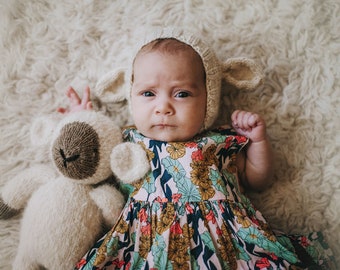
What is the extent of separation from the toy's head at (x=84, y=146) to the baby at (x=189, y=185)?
94 millimetres

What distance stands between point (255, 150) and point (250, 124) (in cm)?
9

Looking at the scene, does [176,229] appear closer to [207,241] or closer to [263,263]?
[207,241]

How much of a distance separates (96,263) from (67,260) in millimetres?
88

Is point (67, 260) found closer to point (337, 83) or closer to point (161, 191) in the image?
point (161, 191)

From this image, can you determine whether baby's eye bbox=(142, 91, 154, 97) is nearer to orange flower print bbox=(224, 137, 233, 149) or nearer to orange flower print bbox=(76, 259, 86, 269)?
orange flower print bbox=(224, 137, 233, 149)

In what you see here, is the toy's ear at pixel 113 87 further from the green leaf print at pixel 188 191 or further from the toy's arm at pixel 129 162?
the green leaf print at pixel 188 191

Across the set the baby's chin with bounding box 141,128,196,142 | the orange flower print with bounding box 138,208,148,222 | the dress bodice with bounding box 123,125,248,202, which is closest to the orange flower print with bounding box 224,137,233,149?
the dress bodice with bounding box 123,125,248,202

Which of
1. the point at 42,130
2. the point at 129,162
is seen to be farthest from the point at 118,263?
the point at 42,130

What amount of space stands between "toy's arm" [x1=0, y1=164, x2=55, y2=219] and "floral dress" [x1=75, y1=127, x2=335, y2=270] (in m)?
0.28

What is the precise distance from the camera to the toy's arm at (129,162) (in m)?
0.99

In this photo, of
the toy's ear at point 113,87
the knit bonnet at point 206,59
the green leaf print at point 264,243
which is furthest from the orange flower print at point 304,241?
the toy's ear at point 113,87

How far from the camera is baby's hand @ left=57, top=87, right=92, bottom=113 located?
3.70 ft

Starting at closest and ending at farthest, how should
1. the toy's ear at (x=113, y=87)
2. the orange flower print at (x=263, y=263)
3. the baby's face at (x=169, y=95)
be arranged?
the orange flower print at (x=263, y=263) → the baby's face at (x=169, y=95) → the toy's ear at (x=113, y=87)

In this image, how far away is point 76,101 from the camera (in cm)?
115
